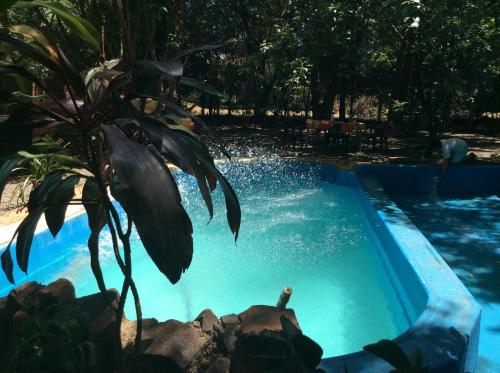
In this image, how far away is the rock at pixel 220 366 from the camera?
192 centimetres

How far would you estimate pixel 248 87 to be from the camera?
15.6 meters

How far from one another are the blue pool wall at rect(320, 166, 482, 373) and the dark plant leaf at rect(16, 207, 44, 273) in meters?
1.38

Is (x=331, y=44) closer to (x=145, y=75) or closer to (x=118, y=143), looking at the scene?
(x=145, y=75)

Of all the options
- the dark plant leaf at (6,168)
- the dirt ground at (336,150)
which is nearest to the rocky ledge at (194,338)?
the dark plant leaf at (6,168)

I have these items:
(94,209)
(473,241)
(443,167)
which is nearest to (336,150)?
(443,167)

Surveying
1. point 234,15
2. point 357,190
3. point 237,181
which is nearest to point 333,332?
point 357,190

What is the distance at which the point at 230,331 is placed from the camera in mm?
2178

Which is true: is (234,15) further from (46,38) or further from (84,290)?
(46,38)

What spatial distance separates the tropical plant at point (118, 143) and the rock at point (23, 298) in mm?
920

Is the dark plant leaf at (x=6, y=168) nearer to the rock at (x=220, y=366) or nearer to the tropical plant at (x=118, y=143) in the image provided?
the tropical plant at (x=118, y=143)

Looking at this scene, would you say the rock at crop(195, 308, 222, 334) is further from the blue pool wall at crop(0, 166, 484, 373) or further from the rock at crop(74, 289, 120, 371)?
the blue pool wall at crop(0, 166, 484, 373)

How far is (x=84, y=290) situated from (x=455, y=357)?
3599mm

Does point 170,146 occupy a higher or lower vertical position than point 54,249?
higher

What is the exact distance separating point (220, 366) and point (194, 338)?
0.74ft
